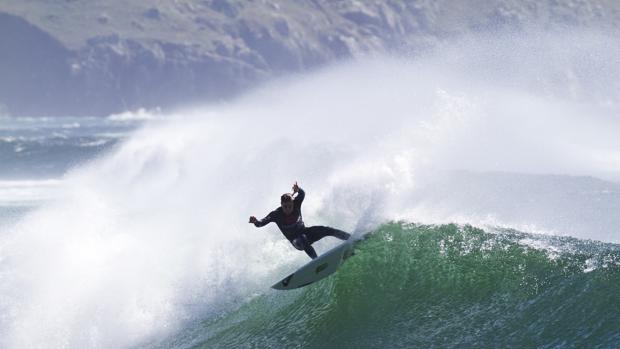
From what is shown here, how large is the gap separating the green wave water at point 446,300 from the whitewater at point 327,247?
0.11 feet

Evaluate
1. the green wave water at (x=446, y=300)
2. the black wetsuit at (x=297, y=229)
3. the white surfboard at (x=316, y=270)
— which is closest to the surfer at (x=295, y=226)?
the black wetsuit at (x=297, y=229)

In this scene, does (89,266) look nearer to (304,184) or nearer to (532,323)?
(304,184)

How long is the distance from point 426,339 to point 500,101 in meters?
40.5

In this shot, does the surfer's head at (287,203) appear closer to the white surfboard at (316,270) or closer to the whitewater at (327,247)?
the white surfboard at (316,270)

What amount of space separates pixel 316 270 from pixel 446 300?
2172 mm

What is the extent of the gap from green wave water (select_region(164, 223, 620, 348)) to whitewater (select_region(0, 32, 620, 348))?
1.3 inches

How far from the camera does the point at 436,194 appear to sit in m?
18.3

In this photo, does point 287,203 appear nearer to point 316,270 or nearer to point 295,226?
point 295,226

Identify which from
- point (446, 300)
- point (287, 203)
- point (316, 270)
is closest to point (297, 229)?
point (287, 203)

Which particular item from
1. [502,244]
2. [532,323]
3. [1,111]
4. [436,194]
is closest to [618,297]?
[532,323]

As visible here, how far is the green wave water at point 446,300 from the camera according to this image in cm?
1041

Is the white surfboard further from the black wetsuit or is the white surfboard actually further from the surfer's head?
the surfer's head

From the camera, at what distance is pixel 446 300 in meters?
11.8

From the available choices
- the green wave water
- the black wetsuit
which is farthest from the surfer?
the green wave water
